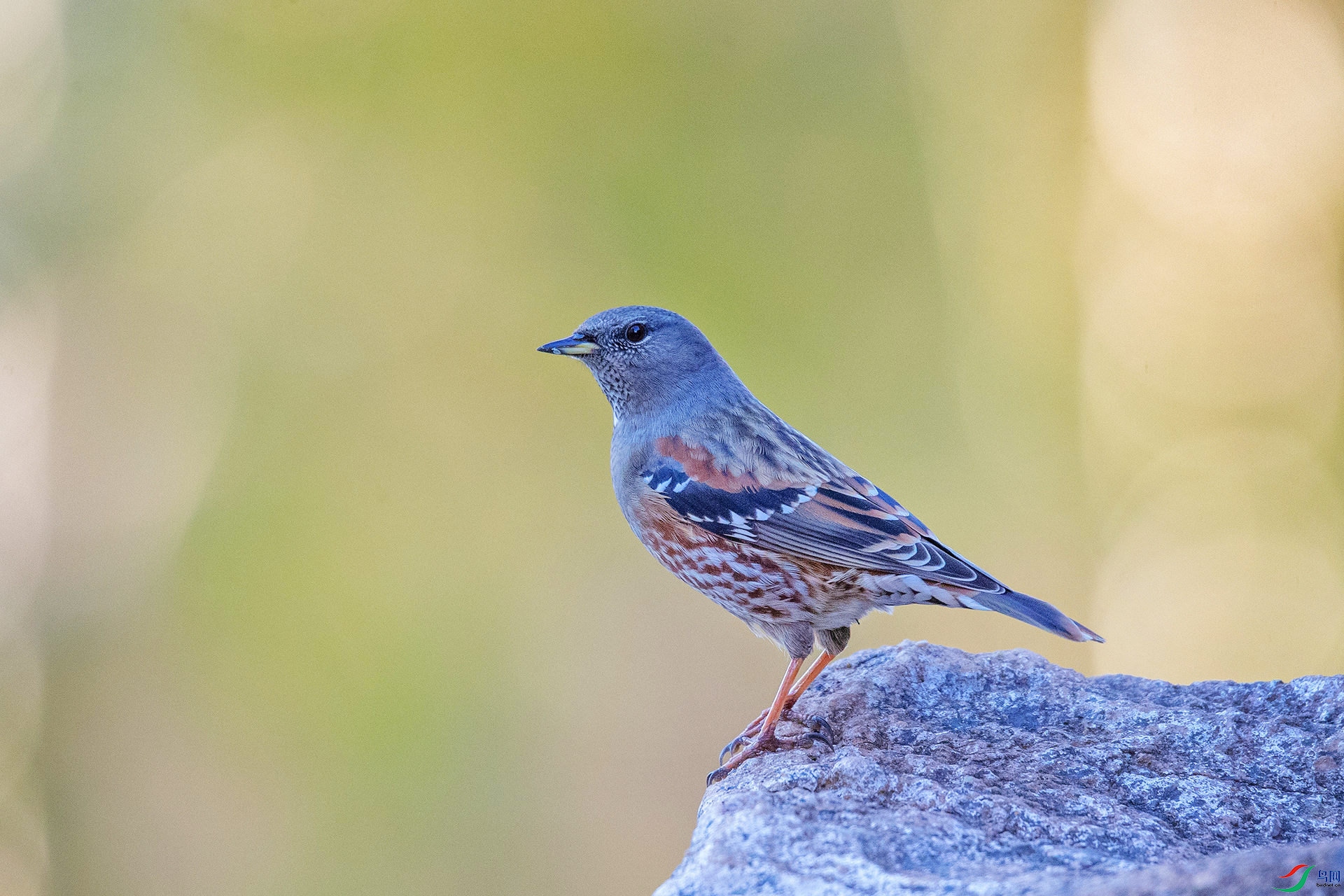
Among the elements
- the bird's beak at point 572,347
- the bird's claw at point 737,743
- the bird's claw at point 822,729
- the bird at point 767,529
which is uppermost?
the bird's beak at point 572,347

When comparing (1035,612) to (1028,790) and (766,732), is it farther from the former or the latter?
(766,732)

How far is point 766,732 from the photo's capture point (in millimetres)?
4160

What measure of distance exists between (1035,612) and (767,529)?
1082mm

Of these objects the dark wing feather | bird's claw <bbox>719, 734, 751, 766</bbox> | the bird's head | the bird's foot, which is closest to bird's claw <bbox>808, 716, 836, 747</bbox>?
the bird's foot

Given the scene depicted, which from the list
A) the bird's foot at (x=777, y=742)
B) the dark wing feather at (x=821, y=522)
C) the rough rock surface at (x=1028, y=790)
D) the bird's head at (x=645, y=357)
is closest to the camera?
the rough rock surface at (x=1028, y=790)

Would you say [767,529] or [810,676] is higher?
[767,529]

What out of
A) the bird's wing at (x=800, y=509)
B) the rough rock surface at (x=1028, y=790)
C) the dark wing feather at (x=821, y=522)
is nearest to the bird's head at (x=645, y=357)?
the bird's wing at (x=800, y=509)

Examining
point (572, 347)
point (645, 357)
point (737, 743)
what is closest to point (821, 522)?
point (737, 743)

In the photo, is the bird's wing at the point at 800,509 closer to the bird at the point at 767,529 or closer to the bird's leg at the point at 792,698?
the bird at the point at 767,529

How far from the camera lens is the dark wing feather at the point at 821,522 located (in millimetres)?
4137

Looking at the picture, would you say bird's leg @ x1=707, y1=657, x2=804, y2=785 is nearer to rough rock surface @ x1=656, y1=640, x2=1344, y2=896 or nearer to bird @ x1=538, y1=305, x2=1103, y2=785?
bird @ x1=538, y1=305, x2=1103, y2=785

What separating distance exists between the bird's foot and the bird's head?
5.37 feet

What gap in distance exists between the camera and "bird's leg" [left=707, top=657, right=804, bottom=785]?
13.4 ft

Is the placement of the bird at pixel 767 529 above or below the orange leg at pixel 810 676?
above
